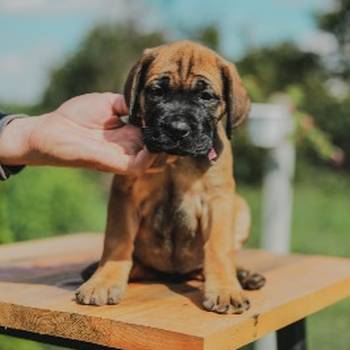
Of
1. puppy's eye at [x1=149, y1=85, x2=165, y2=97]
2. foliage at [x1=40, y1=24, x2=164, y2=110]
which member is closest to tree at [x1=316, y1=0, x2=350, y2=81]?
foliage at [x1=40, y1=24, x2=164, y2=110]

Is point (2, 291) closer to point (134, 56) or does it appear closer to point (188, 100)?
point (188, 100)

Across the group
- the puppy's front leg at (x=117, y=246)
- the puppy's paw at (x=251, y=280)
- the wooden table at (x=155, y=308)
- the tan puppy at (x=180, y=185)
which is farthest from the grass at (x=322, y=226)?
the puppy's front leg at (x=117, y=246)

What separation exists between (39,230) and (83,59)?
14098 millimetres

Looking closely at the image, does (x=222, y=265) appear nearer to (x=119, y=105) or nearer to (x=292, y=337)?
(x=119, y=105)

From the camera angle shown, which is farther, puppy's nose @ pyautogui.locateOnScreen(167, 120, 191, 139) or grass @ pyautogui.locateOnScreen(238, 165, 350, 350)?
grass @ pyautogui.locateOnScreen(238, 165, 350, 350)

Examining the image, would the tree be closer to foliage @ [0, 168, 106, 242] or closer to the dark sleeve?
foliage @ [0, 168, 106, 242]

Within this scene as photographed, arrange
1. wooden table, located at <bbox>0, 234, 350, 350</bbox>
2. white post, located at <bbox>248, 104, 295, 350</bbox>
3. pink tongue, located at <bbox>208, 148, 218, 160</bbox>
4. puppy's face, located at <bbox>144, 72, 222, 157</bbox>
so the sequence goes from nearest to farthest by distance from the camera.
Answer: wooden table, located at <bbox>0, 234, 350, 350</bbox>, puppy's face, located at <bbox>144, 72, 222, 157</bbox>, pink tongue, located at <bbox>208, 148, 218, 160</bbox>, white post, located at <bbox>248, 104, 295, 350</bbox>

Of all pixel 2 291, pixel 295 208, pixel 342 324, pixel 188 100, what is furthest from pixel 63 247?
pixel 295 208

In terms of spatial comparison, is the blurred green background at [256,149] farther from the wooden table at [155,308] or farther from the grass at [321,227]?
the wooden table at [155,308]

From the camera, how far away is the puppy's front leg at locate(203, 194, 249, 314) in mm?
2773

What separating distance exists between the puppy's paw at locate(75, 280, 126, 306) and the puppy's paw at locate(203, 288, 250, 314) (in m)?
0.30

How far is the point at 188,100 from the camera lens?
2.95m

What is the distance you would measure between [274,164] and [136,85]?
2.99 m

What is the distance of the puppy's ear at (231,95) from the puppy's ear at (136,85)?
0.88 feet
